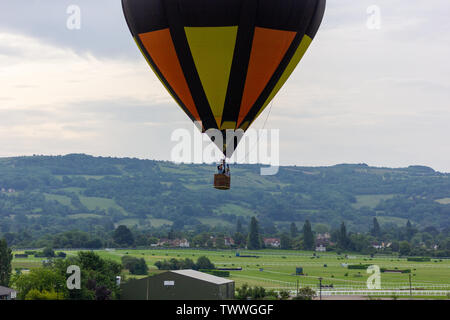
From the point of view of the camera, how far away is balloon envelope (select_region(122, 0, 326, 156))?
2819 cm

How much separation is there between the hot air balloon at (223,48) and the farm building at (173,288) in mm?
26610

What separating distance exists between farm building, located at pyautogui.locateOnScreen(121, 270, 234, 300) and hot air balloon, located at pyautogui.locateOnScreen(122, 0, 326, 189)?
26.6 meters

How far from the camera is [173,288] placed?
56.2 metres

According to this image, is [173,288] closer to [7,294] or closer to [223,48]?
[7,294]

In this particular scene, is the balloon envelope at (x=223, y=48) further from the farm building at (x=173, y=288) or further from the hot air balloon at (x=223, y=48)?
the farm building at (x=173, y=288)

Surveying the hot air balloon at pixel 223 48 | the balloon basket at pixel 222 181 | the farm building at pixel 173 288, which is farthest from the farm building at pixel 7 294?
the balloon basket at pixel 222 181

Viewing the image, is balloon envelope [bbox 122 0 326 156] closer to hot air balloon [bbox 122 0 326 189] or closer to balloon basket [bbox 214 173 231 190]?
hot air balloon [bbox 122 0 326 189]

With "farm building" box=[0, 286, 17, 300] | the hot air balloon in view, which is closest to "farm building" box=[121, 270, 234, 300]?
"farm building" box=[0, 286, 17, 300]

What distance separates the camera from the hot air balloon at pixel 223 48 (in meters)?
28.2

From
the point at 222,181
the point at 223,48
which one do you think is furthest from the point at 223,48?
the point at 222,181

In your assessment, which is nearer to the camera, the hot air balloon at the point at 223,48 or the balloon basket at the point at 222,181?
the hot air balloon at the point at 223,48
